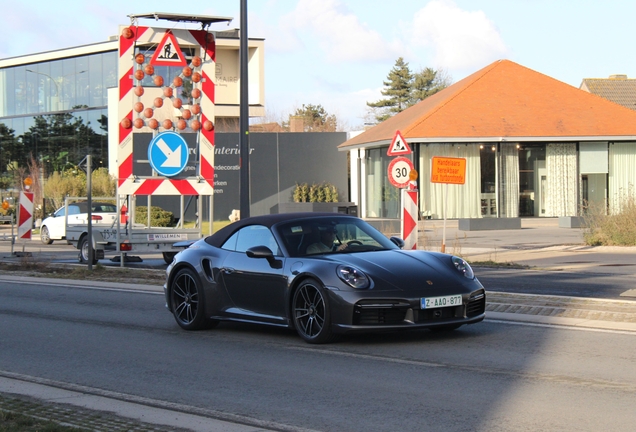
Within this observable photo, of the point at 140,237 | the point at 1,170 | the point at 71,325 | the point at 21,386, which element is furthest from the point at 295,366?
the point at 1,170

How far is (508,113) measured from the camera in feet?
138

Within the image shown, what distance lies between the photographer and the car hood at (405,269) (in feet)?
28.0

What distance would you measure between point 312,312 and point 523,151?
35.1m

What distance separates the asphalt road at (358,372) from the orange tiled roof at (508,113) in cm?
3076

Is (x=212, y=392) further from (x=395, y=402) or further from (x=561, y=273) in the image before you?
(x=561, y=273)

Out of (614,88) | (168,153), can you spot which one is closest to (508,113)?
(614,88)

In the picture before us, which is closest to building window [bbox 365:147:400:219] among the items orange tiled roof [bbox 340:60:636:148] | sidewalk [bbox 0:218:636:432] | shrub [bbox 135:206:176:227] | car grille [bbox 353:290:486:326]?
orange tiled roof [bbox 340:60:636:148]

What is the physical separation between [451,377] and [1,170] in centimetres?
7400

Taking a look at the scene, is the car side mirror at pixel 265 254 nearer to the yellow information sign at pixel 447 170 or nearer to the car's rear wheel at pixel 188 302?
the car's rear wheel at pixel 188 302

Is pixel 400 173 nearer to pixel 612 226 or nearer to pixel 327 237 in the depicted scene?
pixel 327 237

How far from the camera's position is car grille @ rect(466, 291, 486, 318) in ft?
28.9

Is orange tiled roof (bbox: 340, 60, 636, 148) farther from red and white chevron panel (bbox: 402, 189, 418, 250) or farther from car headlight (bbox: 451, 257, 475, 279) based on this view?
car headlight (bbox: 451, 257, 475, 279)

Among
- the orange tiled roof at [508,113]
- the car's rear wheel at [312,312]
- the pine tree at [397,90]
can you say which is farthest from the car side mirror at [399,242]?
the pine tree at [397,90]

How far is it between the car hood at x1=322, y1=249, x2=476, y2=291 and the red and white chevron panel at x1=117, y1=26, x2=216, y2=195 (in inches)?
296
